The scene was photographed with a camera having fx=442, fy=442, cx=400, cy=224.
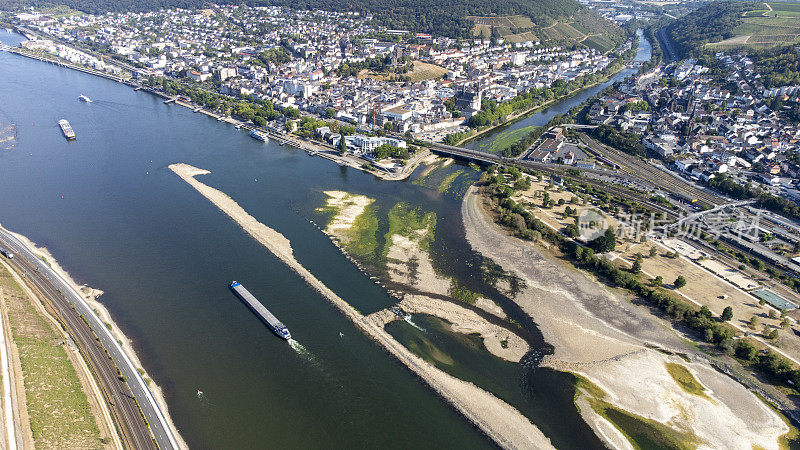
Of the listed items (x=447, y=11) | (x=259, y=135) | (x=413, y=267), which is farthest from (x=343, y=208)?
(x=447, y=11)

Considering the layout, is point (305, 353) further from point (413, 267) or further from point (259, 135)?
point (259, 135)

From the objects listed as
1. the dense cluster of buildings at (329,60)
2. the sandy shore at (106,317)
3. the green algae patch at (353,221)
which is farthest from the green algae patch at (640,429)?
the dense cluster of buildings at (329,60)

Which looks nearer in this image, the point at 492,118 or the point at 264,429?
the point at 264,429

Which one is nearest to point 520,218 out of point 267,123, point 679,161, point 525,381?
point 525,381

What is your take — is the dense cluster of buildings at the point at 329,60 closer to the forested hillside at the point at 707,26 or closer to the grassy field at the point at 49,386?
the forested hillside at the point at 707,26

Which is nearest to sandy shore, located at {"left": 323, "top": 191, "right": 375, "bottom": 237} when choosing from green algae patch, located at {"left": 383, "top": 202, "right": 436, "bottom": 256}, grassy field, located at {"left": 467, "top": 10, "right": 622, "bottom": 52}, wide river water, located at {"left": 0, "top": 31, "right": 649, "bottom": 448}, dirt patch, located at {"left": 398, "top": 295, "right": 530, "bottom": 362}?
wide river water, located at {"left": 0, "top": 31, "right": 649, "bottom": 448}

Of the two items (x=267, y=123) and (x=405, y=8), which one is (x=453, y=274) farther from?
(x=405, y=8)
